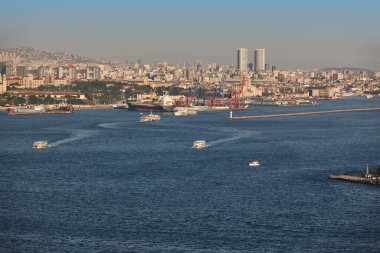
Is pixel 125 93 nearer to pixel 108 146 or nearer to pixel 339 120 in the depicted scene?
pixel 339 120

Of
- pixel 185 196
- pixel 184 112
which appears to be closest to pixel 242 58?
pixel 184 112

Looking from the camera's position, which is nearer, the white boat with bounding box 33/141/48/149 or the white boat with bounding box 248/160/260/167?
the white boat with bounding box 248/160/260/167

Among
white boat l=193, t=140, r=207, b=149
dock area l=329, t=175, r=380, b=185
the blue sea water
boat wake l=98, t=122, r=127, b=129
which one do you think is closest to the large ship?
boat wake l=98, t=122, r=127, b=129

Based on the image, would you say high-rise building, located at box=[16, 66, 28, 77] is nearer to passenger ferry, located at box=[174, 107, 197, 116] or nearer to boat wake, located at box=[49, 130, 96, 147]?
passenger ferry, located at box=[174, 107, 197, 116]

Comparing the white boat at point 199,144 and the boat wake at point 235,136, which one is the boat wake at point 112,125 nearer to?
the boat wake at point 235,136

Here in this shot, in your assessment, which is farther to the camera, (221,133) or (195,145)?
(221,133)

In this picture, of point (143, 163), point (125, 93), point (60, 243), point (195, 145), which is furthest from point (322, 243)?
point (125, 93)

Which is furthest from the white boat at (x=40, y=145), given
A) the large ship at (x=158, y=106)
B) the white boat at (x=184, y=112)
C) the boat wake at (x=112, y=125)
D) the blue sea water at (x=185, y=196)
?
the large ship at (x=158, y=106)

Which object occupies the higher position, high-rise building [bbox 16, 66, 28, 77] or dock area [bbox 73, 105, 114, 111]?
high-rise building [bbox 16, 66, 28, 77]

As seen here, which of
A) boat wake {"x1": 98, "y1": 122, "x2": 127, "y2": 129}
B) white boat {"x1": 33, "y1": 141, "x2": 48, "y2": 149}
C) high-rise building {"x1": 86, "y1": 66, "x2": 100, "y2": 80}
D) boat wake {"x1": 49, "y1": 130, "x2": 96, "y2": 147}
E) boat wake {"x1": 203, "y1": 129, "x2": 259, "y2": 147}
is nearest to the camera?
white boat {"x1": 33, "y1": 141, "x2": 48, "y2": 149}
